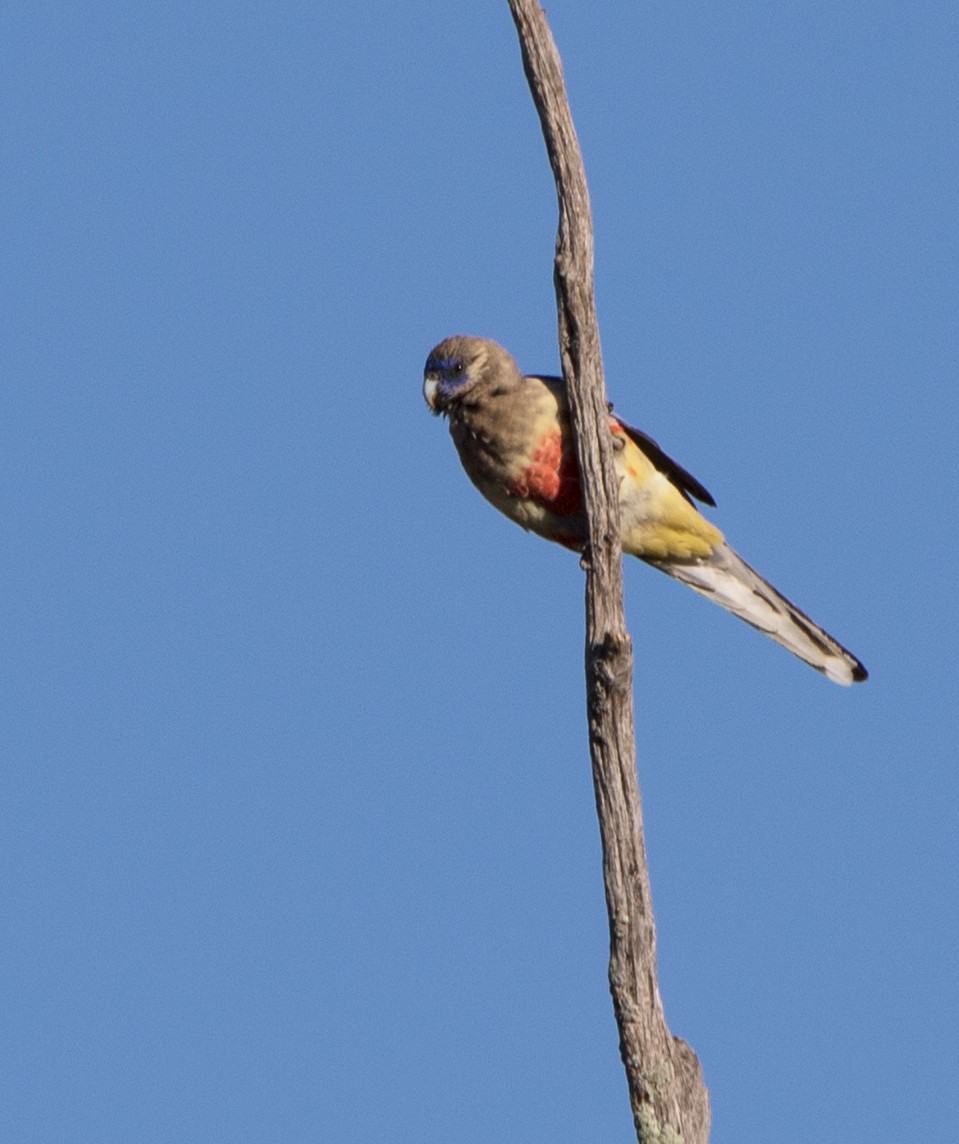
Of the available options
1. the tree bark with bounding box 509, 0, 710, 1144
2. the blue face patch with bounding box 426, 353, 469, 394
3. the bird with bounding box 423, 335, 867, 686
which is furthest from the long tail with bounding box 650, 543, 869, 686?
the tree bark with bounding box 509, 0, 710, 1144

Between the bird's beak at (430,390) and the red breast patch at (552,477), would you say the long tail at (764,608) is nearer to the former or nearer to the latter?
the red breast patch at (552,477)

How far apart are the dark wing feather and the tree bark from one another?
5.20 ft

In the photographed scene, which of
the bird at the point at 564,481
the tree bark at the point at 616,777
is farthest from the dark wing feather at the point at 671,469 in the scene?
the tree bark at the point at 616,777

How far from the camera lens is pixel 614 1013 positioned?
4977 mm

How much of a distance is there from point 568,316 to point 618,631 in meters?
0.94

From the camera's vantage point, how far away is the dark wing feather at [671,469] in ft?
21.8

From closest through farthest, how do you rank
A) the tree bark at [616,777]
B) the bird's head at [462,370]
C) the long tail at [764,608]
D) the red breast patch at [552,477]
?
1. the tree bark at [616,777]
2. the red breast patch at [552,477]
3. the bird's head at [462,370]
4. the long tail at [764,608]

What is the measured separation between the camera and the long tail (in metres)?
7.16

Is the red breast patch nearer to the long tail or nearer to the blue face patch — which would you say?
the blue face patch

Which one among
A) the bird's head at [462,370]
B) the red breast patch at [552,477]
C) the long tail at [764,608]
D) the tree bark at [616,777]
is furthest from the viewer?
the long tail at [764,608]

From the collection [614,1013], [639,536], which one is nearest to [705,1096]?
[614,1013]

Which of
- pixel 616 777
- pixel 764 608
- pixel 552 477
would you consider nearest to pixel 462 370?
pixel 552 477

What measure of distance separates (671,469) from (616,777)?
2.09 m

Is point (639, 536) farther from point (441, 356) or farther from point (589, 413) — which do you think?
point (589, 413)
